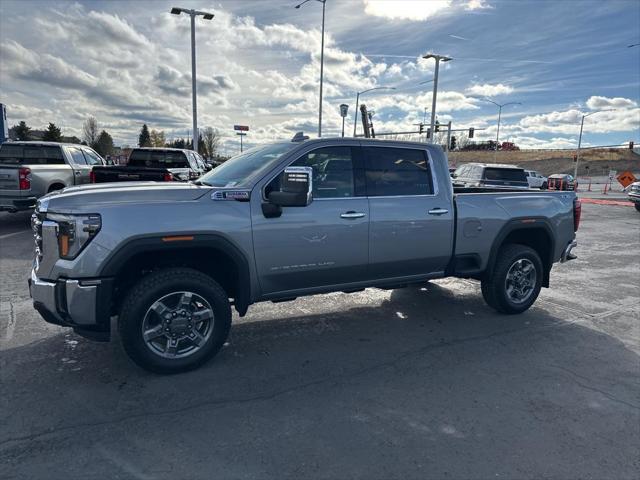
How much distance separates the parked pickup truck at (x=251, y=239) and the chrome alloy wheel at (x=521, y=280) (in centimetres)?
14

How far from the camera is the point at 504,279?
17.8 ft

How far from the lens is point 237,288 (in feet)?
13.4

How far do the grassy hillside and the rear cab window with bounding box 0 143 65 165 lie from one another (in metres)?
67.4

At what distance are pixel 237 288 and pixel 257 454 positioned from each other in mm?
1588

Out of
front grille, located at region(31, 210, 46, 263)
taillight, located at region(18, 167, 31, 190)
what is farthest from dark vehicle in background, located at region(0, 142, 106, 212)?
front grille, located at region(31, 210, 46, 263)

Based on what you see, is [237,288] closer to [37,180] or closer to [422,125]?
[37,180]

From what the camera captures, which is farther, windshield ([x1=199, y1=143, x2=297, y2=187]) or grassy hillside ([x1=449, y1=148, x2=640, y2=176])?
grassy hillside ([x1=449, y1=148, x2=640, y2=176])

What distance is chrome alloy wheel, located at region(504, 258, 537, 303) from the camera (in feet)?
18.2

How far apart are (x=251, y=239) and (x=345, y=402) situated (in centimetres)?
153

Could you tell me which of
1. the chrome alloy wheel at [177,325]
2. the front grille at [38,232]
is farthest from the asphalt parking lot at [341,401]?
the front grille at [38,232]

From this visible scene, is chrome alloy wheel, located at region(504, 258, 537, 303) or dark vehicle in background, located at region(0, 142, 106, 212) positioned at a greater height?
dark vehicle in background, located at region(0, 142, 106, 212)

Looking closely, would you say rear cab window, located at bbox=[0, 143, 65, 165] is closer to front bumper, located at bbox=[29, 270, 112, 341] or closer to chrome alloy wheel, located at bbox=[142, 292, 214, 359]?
front bumper, located at bbox=[29, 270, 112, 341]

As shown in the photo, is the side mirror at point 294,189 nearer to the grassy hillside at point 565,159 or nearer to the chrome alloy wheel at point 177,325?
the chrome alloy wheel at point 177,325

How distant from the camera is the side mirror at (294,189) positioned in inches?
146
